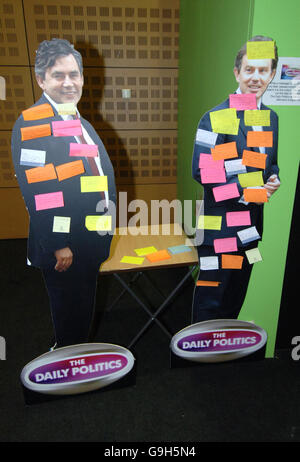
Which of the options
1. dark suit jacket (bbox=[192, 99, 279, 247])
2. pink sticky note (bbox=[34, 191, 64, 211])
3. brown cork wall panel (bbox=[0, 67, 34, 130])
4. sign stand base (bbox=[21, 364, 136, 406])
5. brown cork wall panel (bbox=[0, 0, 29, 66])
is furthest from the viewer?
brown cork wall panel (bbox=[0, 67, 34, 130])

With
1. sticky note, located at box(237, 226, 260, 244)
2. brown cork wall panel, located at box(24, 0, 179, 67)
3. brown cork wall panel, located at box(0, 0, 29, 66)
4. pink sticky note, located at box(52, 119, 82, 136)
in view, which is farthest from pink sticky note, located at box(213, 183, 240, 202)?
brown cork wall panel, located at box(0, 0, 29, 66)

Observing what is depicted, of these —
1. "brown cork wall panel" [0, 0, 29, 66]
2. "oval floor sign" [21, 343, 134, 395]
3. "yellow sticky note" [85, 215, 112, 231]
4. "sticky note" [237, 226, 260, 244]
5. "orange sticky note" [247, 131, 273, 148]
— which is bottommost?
"oval floor sign" [21, 343, 134, 395]

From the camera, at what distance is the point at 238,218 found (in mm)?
1759

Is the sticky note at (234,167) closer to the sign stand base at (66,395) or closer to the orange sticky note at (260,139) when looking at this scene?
the orange sticky note at (260,139)

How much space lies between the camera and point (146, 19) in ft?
8.57

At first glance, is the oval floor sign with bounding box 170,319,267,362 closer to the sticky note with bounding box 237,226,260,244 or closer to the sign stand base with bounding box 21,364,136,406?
the sign stand base with bounding box 21,364,136,406

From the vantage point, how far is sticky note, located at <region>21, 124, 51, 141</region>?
1.42 metres

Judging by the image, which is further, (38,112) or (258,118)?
(258,118)

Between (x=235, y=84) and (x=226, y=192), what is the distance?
1.83 ft

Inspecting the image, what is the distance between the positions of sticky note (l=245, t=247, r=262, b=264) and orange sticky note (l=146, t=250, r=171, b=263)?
0.47m

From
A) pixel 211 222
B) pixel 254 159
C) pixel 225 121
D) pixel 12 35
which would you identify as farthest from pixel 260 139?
pixel 12 35

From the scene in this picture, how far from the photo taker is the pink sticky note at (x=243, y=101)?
1.54 metres

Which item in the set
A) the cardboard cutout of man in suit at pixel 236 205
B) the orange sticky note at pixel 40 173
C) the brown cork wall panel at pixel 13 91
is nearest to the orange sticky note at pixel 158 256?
the cardboard cutout of man in suit at pixel 236 205

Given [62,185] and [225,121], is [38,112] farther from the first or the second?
[225,121]
